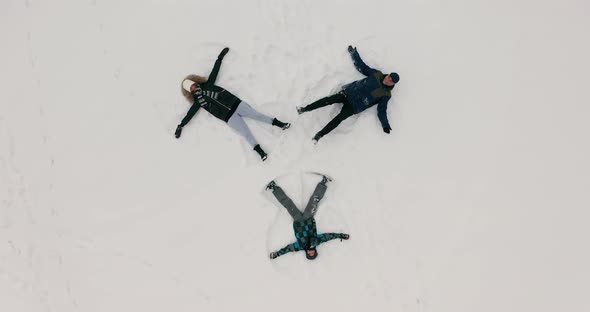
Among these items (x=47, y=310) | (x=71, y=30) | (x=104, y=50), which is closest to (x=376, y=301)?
(x=47, y=310)

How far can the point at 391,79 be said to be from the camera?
4.35m

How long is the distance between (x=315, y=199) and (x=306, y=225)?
16.3 inches

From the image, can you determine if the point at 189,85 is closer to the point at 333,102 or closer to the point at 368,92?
the point at 333,102

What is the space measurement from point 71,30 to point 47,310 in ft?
14.1

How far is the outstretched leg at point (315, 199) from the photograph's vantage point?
512cm

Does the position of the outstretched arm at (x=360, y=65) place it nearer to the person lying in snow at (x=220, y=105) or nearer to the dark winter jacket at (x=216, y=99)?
the person lying in snow at (x=220, y=105)

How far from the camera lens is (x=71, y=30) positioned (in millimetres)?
5188

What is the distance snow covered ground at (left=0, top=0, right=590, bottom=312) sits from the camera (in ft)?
16.9

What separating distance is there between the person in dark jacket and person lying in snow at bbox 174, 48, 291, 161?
0.60 metres

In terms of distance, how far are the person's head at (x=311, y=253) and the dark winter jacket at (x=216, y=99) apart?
2.26 metres

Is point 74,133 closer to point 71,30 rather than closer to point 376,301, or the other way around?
point 71,30

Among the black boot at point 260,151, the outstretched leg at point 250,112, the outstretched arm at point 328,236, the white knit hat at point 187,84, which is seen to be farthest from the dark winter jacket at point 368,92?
the white knit hat at point 187,84

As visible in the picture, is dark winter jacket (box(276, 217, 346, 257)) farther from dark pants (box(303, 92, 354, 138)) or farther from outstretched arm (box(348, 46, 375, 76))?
outstretched arm (box(348, 46, 375, 76))

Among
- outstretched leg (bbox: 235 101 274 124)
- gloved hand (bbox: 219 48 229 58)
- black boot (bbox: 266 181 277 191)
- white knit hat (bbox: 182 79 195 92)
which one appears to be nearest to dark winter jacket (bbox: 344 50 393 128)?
outstretched leg (bbox: 235 101 274 124)
